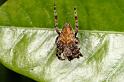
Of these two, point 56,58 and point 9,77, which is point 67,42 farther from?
point 9,77

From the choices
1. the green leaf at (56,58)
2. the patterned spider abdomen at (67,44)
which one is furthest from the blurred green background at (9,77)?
the green leaf at (56,58)

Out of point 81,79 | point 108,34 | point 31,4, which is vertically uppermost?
point 31,4

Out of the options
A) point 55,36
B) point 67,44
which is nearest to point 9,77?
point 67,44

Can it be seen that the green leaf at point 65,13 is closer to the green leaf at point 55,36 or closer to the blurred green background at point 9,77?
the green leaf at point 55,36

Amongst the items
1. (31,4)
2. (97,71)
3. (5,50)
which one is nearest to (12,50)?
(5,50)

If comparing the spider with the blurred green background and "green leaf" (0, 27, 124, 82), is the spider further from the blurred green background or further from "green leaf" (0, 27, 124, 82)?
the blurred green background

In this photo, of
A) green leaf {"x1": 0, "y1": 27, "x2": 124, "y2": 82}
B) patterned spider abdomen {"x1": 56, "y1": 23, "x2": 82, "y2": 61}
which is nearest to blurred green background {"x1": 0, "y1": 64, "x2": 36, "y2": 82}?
patterned spider abdomen {"x1": 56, "y1": 23, "x2": 82, "y2": 61}

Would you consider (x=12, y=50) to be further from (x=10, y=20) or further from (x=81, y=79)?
(x=81, y=79)
